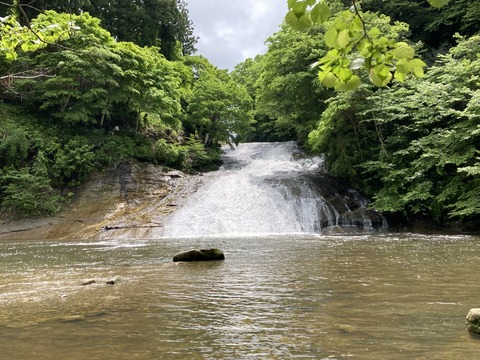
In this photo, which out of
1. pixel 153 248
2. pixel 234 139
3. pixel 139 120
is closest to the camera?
pixel 153 248

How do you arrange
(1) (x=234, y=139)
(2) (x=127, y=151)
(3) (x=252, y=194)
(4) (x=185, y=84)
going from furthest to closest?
(4) (x=185, y=84), (1) (x=234, y=139), (2) (x=127, y=151), (3) (x=252, y=194)

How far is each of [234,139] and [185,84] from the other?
6744 mm

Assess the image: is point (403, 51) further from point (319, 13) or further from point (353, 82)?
point (319, 13)

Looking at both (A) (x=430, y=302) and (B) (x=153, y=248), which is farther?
(B) (x=153, y=248)

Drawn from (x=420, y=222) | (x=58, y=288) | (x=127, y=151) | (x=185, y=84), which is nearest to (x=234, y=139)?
(x=185, y=84)

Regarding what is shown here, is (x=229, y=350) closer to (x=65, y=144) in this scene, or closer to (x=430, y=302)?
(x=430, y=302)

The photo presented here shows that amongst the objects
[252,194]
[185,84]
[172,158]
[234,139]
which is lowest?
[252,194]

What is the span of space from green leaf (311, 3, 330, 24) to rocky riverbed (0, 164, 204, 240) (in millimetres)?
15274

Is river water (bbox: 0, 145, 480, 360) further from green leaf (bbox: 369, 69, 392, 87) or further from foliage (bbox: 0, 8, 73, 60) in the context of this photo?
foliage (bbox: 0, 8, 73, 60)

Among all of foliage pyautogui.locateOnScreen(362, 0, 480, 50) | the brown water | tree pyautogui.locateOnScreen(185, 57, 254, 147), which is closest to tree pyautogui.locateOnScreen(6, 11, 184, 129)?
tree pyautogui.locateOnScreen(185, 57, 254, 147)

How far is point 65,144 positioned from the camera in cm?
1994

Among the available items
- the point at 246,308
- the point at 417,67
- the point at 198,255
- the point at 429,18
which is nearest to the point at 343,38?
the point at 417,67

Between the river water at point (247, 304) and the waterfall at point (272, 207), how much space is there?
20.3 feet

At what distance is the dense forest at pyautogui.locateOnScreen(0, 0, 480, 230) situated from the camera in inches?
596
